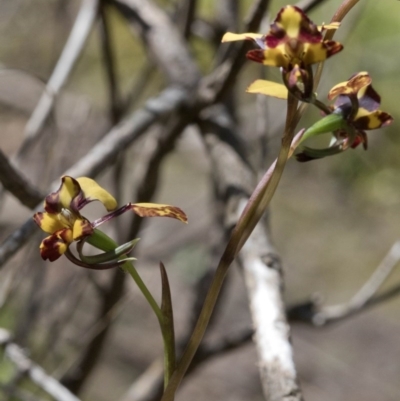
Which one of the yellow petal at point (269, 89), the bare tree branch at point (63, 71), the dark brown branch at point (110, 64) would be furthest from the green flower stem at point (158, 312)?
the dark brown branch at point (110, 64)

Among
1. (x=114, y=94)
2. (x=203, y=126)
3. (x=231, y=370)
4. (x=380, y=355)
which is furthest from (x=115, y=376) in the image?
(x=203, y=126)

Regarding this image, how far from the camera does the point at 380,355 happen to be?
2355mm

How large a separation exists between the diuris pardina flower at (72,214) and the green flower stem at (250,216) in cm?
4

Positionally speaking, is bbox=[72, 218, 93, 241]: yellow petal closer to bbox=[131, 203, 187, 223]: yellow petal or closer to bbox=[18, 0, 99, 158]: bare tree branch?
bbox=[131, 203, 187, 223]: yellow petal

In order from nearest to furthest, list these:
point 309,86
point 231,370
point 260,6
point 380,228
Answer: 1. point 309,86
2. point 260,6
3. point 231,370
4. point 380,228

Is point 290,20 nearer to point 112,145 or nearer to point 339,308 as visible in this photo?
point 112,145

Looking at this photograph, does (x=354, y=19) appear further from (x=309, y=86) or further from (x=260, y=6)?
(x=309, y=86)

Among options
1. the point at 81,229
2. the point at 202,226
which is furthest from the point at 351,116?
the point at 202,226

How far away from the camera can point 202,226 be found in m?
2.38

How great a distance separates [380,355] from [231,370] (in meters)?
0.54

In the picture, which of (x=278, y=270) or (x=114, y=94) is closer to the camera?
(x=278, y=270)

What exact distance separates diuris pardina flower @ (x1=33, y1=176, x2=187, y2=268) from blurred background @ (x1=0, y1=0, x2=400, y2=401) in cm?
91

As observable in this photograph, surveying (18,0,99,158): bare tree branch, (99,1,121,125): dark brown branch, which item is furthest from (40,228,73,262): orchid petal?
(99,1,121,125): dark brown branch

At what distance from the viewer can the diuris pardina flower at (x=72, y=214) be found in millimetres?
470
